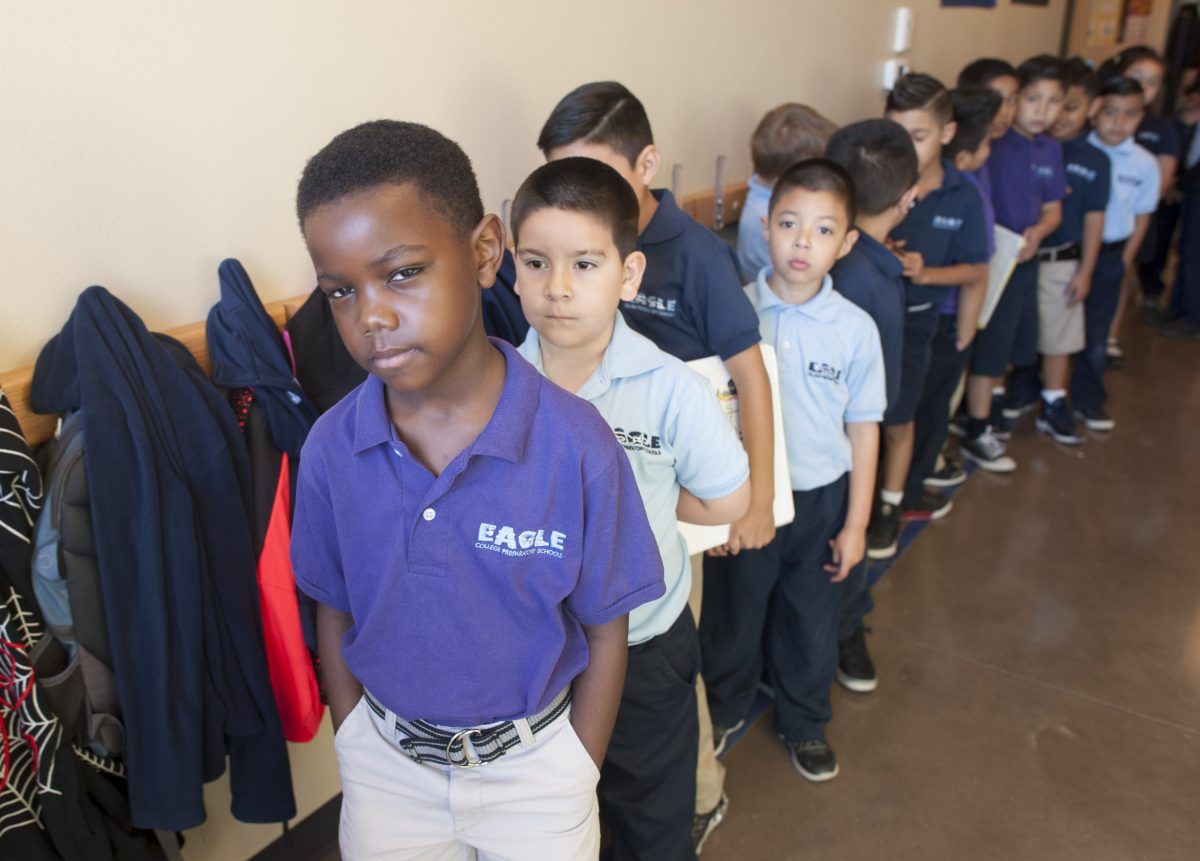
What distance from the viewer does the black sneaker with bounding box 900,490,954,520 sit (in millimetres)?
3143

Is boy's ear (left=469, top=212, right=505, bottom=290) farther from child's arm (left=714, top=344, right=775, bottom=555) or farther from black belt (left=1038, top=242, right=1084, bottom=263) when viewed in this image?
black belt (left=1038, top=242, right=1084, bottom=263)

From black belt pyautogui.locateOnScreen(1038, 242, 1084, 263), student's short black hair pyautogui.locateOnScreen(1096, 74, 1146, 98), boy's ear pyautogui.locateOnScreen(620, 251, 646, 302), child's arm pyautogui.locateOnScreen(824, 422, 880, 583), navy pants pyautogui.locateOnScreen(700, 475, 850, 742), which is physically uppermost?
student's short black hair pyautogui.locateOnScreen(1096, 74, 1146, 98)

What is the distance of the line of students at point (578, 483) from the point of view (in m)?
0.92

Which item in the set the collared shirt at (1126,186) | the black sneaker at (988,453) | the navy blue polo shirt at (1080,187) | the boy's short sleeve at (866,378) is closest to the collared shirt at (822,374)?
the boy's short sleeve at (866,378)

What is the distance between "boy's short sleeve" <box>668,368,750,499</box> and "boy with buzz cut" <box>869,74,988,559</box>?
139 cm

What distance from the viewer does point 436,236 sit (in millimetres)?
871

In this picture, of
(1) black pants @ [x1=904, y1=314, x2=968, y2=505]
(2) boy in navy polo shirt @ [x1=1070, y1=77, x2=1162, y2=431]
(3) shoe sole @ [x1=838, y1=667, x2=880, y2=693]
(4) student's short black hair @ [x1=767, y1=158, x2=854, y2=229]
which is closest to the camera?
(4) student's short black hair @ [x1=767, y1=158, x2=854, y2=229]

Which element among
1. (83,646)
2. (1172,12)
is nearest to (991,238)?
(83,646)

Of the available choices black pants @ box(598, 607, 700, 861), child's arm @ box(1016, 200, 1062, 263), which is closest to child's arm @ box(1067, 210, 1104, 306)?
child's arm @ box(1016, 200, 1062, 263)

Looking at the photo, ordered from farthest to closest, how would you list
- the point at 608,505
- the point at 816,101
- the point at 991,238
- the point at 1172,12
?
the point at 1172,12 → the point at 816,101 → the point at 991,238 → the point at 608,505

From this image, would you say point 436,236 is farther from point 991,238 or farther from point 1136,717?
point 991,238

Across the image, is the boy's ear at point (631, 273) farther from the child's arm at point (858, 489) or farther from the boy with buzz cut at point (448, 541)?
the child's arm at point (858, 489)

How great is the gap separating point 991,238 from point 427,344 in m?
2.47

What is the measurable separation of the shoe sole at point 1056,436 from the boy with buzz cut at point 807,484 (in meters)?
2.20
